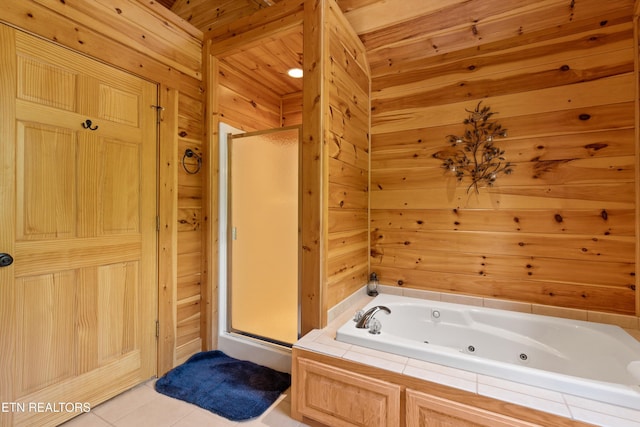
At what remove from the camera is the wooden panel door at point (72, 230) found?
1.43 metres

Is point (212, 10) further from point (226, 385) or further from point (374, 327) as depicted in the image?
point (226, 385)

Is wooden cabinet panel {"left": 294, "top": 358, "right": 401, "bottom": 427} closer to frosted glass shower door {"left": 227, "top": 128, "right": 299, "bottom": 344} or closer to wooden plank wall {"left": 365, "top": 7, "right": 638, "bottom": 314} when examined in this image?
frosted glass shower door {"left": 227, "top": 128, "right": 299, "bottom": 344}

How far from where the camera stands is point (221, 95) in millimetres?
2459

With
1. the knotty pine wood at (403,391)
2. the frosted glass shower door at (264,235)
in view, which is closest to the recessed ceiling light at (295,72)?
the frosted glass shower door at (264,235)

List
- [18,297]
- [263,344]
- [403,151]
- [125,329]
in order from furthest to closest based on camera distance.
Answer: [403,151] < [263,344] < [125,329] < [18,297]

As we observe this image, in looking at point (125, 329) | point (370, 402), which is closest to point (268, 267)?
point (125, 329)

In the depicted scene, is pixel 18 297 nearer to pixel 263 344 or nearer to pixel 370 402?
pixel 263 344

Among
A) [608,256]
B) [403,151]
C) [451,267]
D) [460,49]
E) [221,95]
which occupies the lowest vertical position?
[451,267]

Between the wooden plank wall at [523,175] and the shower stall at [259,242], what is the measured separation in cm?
89

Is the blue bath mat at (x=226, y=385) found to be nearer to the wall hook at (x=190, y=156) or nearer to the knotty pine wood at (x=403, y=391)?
the knotty pine wood at (x=403, y=391)

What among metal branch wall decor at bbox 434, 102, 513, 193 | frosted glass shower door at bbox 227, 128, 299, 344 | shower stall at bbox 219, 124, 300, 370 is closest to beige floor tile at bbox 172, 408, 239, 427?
shower stall at bbox 219, 124, 300, 370

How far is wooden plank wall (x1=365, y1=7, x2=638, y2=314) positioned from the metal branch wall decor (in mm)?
53

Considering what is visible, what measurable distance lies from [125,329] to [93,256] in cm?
53

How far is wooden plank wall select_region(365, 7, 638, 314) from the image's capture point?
1875mm
